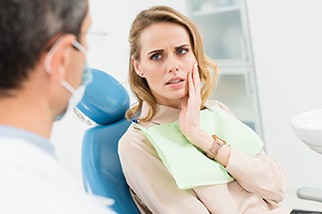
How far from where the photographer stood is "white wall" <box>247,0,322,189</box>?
2385mm

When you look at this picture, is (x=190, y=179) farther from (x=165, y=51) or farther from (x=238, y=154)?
(x=165, y=51)

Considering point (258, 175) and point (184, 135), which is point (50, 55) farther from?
point (258, 175)

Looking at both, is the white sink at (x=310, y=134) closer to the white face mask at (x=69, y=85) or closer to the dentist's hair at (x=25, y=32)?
the white face mask at (x=69, y=85)

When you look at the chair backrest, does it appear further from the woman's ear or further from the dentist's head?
the dentist's head

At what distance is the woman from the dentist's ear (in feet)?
2.13

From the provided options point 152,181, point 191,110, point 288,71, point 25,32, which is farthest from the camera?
point 288,71

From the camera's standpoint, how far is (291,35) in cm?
246

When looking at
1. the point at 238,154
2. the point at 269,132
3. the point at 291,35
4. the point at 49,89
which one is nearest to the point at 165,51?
the point at 238,154

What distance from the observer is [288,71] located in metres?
2.52

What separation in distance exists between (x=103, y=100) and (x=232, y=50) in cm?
172

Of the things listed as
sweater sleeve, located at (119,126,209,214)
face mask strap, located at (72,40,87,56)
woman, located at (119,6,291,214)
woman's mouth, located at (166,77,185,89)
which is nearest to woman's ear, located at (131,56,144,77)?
woman, located at (119,6,291,214)

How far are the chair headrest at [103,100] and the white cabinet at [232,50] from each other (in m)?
1.51

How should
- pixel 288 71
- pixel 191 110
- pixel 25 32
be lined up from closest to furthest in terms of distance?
1. pixel 25 32
2. pixel 191 110
3. pixel 288 71

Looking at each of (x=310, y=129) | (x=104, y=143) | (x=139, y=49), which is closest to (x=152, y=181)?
(x=104, y=143)
